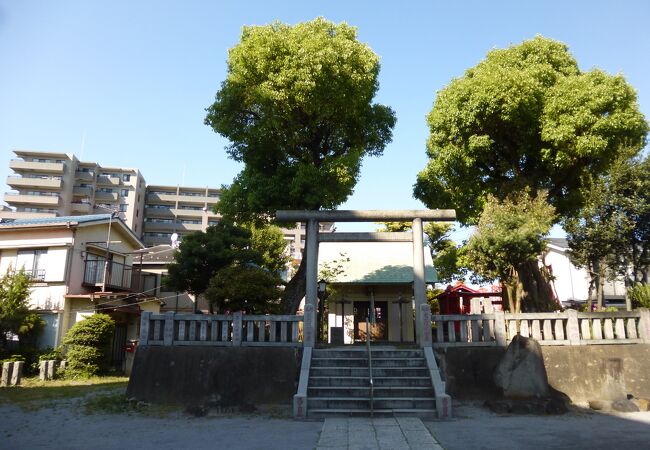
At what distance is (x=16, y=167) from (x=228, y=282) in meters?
54.8

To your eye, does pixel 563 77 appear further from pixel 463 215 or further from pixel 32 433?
pixel 32 433

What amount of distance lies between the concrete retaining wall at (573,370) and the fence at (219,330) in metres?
4.18

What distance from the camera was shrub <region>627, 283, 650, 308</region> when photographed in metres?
12.3

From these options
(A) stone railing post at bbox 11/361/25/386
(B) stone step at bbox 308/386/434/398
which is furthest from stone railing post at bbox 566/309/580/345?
(A) stone railing post at bbox 11/361/25/386

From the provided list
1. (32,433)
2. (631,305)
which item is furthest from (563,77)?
(32,433)

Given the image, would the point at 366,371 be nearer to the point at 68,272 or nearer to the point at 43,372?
the point at 43,372

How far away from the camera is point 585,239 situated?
13.5m

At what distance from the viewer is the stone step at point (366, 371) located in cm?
1104

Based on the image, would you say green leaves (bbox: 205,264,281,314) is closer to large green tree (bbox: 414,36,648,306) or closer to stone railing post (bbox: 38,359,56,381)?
large green tree (bbox: 414,36,648,306)

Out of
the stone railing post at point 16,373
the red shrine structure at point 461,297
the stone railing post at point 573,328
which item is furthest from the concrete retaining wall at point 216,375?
the red shrine structure at point 461,297

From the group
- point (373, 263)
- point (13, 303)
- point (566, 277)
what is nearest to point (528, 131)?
point (373, 263)

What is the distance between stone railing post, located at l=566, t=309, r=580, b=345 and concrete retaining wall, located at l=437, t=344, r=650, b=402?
0.62ft

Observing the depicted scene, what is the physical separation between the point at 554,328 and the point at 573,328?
445 mm

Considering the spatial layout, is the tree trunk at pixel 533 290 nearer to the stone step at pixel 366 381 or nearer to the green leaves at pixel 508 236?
the green leaves at pixel 508 236
